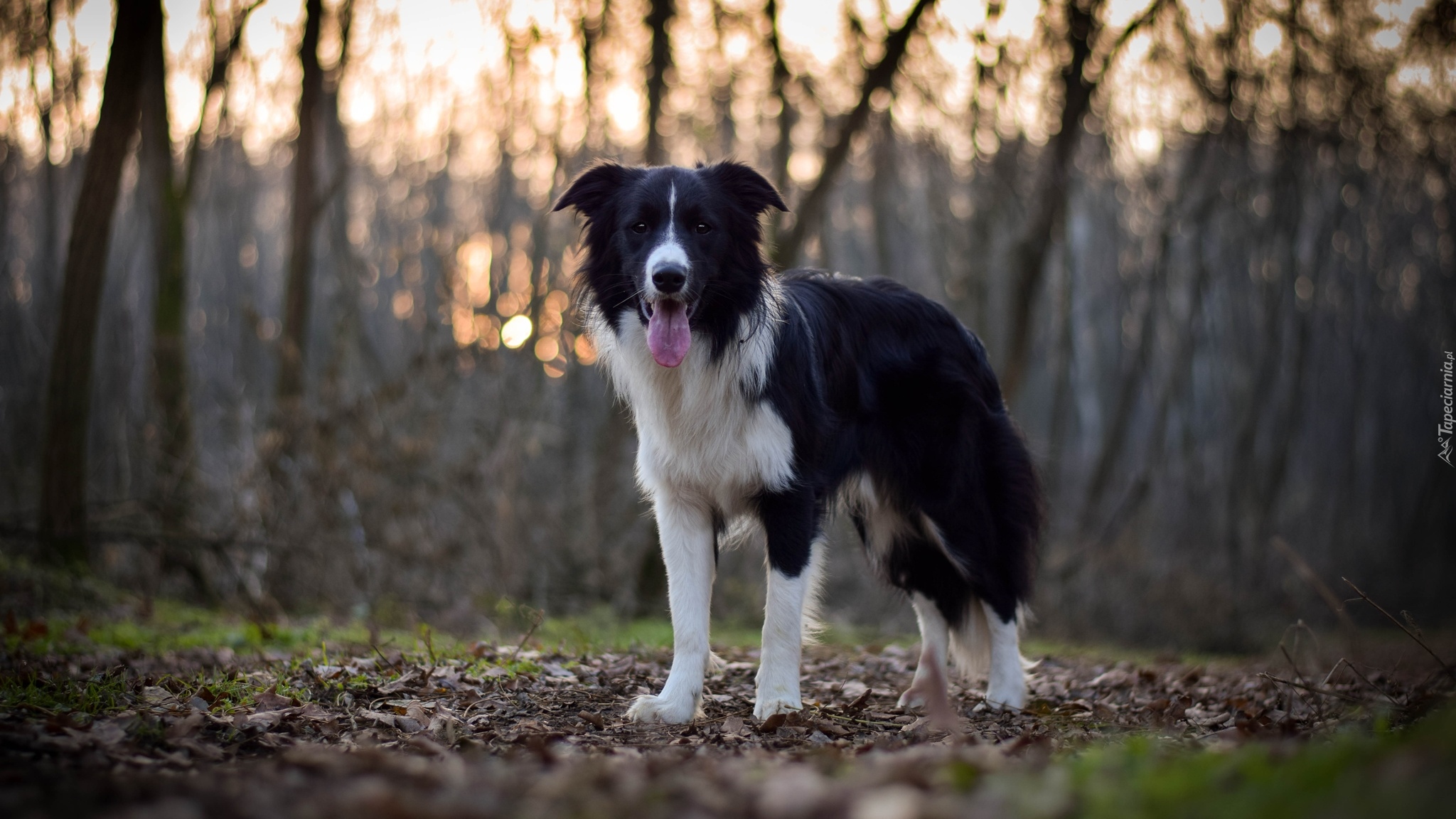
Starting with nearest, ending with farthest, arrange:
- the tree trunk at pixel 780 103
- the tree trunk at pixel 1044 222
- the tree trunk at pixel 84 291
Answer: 1. the tree trunk at pixel 84 291
2. the tree trunk at pixel 1044 222
3. the tree trunk at pixel 780 103

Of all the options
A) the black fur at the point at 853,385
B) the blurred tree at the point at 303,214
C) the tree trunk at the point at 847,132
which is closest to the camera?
the black fur at the point at 853,385

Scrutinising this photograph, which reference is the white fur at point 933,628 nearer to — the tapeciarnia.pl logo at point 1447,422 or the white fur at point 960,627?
the white fur at point 960,627

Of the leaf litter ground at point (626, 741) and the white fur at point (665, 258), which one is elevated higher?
the white fur at point (665, 258)

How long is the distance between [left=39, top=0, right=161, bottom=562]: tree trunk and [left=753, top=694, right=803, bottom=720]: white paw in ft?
21.7

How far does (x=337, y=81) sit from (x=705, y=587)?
1115cm

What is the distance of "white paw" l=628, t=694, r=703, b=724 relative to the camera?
412 cm

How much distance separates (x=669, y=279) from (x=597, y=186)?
851mm

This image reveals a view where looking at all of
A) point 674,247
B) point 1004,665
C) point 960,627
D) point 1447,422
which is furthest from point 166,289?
point 1447,422

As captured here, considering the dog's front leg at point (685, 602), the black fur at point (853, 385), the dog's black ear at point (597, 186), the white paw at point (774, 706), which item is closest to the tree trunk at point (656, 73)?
the black fur at point (853, 385)

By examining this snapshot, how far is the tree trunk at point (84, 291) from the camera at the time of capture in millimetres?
7840

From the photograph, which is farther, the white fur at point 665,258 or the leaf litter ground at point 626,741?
the white fur at point 665,258

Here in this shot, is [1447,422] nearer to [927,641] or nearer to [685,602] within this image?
[927,641]

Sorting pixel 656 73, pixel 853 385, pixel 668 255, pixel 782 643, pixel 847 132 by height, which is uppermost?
pixel 656 73

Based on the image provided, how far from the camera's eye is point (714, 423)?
439cm
